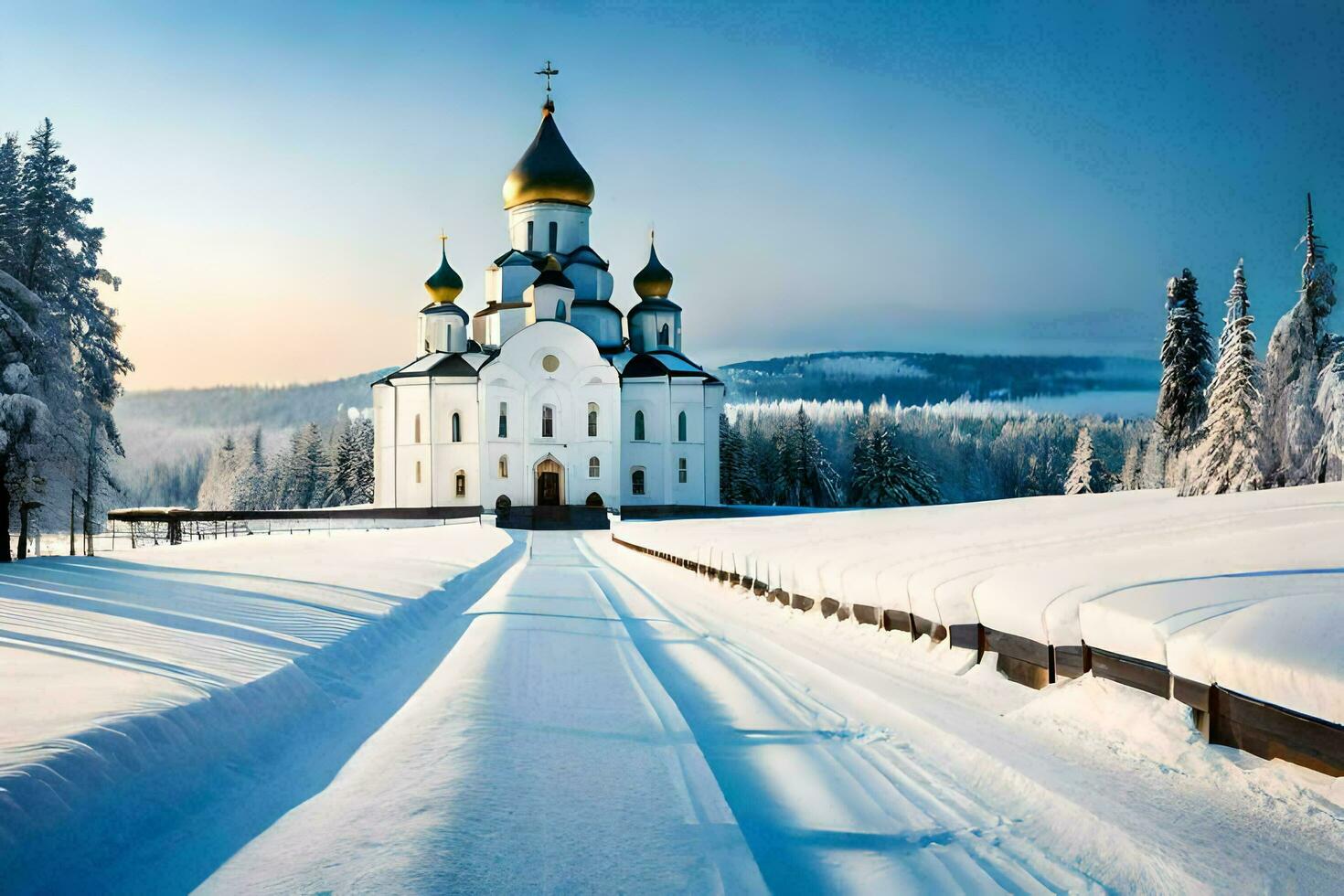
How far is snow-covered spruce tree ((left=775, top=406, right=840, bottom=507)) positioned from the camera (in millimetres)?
75312

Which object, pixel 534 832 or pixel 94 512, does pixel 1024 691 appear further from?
pixel 94 512

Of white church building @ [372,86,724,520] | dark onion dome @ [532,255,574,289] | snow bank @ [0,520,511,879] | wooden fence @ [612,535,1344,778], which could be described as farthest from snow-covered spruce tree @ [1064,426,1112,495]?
wooden fence @ [612,535,1344,778]

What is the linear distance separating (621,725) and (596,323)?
177ft

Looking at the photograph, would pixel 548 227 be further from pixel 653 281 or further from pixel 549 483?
pixel 549 483

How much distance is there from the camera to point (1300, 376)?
28859 mm

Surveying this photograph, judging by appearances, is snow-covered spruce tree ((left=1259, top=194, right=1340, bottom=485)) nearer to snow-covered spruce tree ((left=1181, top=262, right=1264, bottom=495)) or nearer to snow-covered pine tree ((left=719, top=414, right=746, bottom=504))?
snow-covered spruce tree ((left=1181, top=262, right=1264, bottom=495))

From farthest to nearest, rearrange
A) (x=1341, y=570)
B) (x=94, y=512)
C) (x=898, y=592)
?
(x=94, y=512), (x=898, y=592), (x=1341, y=570)

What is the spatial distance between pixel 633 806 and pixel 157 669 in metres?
4.02

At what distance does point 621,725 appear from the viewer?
5.73 metres

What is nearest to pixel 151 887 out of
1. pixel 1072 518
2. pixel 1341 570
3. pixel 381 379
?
pixel 1341 570

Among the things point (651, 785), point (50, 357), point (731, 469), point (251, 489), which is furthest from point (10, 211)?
point (251, 489)

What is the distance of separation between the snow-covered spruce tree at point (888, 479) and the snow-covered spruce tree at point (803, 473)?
2.94 m

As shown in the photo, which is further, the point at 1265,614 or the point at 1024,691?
the point at 1024,691

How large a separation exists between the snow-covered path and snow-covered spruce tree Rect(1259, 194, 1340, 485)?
27822 mm
